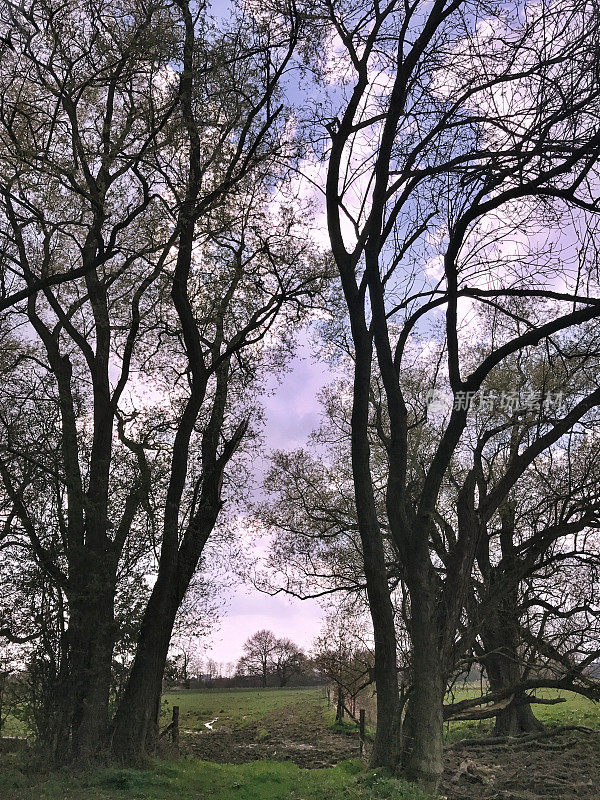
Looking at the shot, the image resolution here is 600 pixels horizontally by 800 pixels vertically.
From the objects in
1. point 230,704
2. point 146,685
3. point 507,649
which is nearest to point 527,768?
point 507,649

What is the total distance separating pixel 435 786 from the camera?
8227 mm

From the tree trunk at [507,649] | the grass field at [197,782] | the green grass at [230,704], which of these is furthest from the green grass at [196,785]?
the green grass at [230,704]

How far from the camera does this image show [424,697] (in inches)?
346

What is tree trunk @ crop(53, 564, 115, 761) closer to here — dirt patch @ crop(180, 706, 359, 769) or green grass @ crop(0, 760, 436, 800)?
green grass @ crop(0, 760, 436, 800)

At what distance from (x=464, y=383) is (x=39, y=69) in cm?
771

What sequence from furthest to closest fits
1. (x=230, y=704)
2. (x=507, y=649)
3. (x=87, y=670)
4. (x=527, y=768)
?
1. (x=230, y=704)
2. (x=507, y=649)
3. (x=87, y=670)
4. (x=527, y=768)

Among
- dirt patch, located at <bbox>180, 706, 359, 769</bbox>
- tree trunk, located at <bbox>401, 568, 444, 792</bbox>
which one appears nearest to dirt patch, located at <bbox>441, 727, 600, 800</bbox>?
tree trunk, located at <bbox>401, 568, 444, 792</bbox>

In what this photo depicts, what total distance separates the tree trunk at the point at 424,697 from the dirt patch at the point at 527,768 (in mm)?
349

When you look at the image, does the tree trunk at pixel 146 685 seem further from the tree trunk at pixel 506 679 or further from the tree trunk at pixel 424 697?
the tree trunk at pixel 506 679

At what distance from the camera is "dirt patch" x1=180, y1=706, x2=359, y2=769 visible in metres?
15.4

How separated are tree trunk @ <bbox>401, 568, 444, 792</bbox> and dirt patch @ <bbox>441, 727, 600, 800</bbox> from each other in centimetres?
35

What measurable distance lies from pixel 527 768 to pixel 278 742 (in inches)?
400

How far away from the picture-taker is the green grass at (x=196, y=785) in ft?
26.3

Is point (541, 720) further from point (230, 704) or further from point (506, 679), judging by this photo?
point (230, 704)
